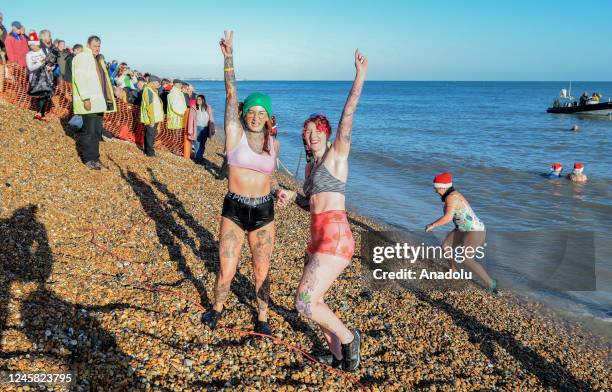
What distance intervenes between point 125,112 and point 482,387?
11.6 meters

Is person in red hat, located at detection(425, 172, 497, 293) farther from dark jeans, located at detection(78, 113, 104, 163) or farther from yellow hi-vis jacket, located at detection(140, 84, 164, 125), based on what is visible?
yellow hi-vis jacket, located at detection(140, 84, 164, 125)

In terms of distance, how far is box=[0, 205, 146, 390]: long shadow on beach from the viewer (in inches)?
137

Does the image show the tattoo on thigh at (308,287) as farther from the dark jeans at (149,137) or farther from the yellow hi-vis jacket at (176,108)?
the yellow hi-vis jacket at (176,108)

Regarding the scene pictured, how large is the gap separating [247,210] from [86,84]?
20.0 feet

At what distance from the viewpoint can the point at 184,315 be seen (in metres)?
4.65

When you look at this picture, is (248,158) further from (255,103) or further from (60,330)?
(60,330)

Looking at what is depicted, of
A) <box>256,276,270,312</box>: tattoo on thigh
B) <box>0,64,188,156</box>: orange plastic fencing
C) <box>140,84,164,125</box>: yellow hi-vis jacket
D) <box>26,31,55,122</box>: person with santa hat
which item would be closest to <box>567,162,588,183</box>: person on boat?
<box>0,64,188,156</box>: orange plastic fencing

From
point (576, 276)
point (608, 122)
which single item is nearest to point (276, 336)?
point (576, 276)

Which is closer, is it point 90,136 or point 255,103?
point 255,103

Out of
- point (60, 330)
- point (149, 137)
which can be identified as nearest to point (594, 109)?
point (149, 137)

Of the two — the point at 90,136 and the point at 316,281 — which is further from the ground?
the point at 90,136

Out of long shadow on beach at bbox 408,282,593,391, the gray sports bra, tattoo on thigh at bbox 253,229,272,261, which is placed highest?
the gray sports bra

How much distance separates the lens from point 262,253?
430 centimetres

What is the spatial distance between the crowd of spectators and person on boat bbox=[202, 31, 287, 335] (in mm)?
5735
